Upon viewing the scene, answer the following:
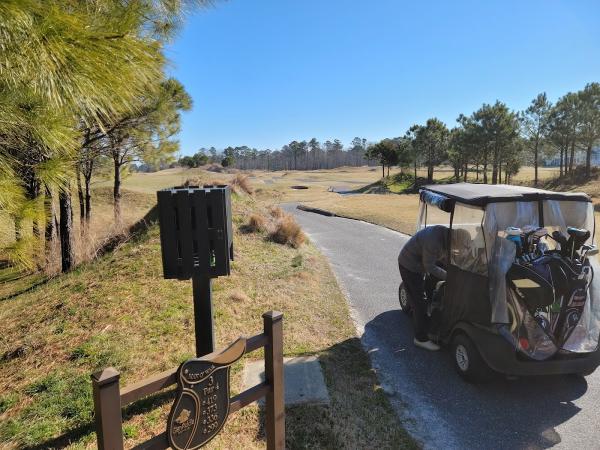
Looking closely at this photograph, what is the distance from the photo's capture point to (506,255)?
3895 mm

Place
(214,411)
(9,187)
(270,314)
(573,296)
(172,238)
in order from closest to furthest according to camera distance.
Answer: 1. (214,411)
2. (270,314)
3. (9,187)
4. (172,238)
5. (573,296)

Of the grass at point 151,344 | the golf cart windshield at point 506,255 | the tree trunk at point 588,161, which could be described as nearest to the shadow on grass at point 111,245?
the grass at point 151,344

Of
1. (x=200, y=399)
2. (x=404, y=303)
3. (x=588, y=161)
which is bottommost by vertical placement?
(x=404, y=303)

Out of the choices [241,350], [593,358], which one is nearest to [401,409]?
[593,358]

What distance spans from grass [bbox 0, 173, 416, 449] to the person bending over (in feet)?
2.95

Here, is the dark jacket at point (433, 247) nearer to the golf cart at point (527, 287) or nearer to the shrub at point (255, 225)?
the golf cart at point (527, 287)

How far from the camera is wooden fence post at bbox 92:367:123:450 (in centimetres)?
192

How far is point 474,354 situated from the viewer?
13.7 feet

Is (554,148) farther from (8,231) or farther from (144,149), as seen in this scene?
(8,231)

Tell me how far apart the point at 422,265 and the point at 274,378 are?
3068 millimetres

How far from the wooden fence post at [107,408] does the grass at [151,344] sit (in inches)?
63.1

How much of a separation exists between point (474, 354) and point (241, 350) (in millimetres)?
2867

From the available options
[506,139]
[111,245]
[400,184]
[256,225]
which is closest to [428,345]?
[256,225]

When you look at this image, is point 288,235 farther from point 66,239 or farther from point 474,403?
point 474,403
